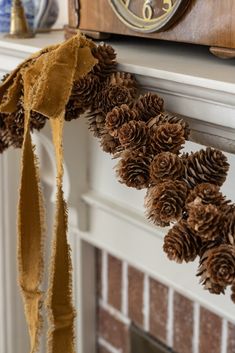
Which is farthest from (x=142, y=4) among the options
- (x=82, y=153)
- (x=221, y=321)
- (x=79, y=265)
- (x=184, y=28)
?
(x=79, y=265)

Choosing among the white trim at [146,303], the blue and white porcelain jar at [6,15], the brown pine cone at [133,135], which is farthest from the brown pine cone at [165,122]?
the white trim at [146,303]

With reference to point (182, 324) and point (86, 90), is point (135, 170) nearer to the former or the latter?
point (86, 90)

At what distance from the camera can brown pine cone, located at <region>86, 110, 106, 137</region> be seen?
915 mm

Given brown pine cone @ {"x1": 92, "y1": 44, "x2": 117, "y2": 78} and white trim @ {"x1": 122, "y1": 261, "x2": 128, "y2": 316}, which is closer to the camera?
brown pine cone @ {"x1": 92, "y1": 44, "x2": 117, "y2": 78}

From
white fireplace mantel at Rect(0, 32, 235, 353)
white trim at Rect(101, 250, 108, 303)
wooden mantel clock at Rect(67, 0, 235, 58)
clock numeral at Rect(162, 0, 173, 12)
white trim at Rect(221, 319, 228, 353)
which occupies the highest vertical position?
clock numeral at Rect(162, 0, 173, 12)

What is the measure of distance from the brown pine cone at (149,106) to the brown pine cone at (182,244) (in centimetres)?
20

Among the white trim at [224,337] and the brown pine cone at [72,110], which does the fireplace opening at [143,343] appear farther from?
the brown pine cone at [72,110]

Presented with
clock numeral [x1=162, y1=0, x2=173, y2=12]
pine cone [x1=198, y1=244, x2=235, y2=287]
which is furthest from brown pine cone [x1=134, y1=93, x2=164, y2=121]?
pine cone [x1=198, y1=244, x2=235, y2=287]

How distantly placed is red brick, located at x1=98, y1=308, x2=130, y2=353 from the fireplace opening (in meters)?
0.02

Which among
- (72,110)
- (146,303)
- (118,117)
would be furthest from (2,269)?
(118,117)

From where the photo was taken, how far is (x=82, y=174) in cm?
144

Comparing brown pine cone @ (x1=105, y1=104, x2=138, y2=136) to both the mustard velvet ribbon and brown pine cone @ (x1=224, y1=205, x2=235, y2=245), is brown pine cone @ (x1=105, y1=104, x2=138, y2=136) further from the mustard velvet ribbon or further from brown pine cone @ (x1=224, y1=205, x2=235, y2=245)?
brown pine cone @ (x1=224, y1=205, x2=235, y2=245)

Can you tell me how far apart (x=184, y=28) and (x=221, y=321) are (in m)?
0.62

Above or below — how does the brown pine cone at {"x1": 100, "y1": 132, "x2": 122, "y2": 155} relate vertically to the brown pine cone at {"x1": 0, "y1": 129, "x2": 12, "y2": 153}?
above
